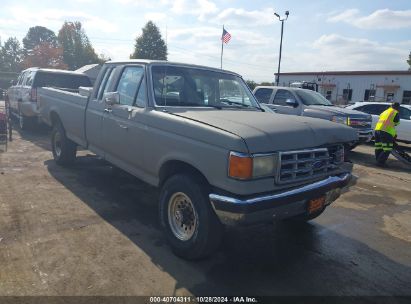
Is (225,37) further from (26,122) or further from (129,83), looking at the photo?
(129,83)

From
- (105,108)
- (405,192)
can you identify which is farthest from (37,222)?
(405,192)

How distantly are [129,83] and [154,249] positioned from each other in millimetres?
2357

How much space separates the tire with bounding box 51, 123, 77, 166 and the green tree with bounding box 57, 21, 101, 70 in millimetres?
69711

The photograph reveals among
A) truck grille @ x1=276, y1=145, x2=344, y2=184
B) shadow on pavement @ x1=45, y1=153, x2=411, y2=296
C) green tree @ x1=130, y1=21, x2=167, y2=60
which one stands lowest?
shadow on pavement @ x1=45, y1=153, x2=411, y2=296

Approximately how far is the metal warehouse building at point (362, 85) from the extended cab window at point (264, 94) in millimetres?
24408

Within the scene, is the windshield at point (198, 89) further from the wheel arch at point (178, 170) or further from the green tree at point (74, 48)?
the green tree at point (74, 48)

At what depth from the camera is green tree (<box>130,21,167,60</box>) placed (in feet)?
227

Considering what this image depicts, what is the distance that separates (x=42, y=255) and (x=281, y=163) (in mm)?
2611

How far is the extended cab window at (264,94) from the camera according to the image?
12609mm

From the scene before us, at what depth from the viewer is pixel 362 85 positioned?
3834 centimetres

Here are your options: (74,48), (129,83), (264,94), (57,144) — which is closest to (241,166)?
(129,83)

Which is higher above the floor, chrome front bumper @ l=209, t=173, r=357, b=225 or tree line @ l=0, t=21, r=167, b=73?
tree line @ l=0, t=21, r=167, b=73

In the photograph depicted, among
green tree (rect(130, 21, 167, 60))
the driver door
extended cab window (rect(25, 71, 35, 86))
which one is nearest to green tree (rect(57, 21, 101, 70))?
green tree (rect(130, 21, 167, 60))

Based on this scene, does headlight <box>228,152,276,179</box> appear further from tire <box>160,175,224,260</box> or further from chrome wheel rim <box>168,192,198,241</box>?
chrome wheel rim <box>168,192,198,241</box>
